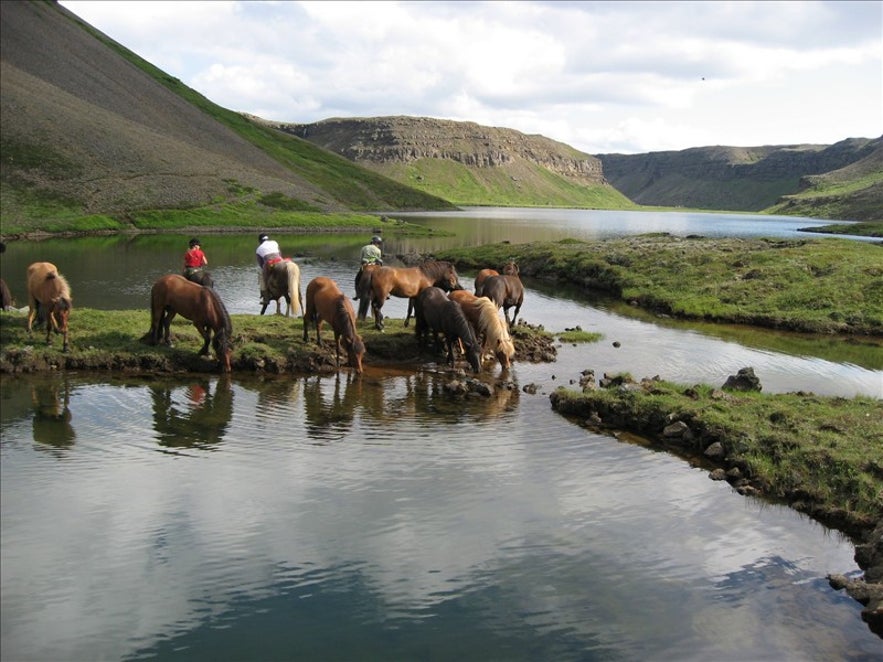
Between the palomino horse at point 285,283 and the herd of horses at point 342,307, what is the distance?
0.11 ft

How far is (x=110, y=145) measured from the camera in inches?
3866

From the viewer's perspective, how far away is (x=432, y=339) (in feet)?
76.0

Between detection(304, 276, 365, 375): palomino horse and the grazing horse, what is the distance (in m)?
2.50

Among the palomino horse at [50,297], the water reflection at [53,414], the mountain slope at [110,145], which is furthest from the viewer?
the mountain slope at [110,145]

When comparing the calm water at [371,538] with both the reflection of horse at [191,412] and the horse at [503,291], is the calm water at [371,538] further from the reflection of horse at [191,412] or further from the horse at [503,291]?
the horse at [503,291]

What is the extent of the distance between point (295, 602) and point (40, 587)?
3106 millimetres

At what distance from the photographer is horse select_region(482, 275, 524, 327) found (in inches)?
1006

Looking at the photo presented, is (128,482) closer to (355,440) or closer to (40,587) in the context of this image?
(40,587)

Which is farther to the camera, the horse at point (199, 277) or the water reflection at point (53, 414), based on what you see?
the horse at point (199, 277)

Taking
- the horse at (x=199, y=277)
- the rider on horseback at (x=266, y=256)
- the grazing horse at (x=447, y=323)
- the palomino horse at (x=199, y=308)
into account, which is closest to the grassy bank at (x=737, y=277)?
the grazing horse at (x=447, y=323)

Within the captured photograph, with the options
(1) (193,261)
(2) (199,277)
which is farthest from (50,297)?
(1) (193,261)

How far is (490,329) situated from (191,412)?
353 inches

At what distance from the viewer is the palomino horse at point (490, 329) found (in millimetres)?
20922

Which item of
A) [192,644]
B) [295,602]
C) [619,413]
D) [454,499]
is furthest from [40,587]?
[619,413]
